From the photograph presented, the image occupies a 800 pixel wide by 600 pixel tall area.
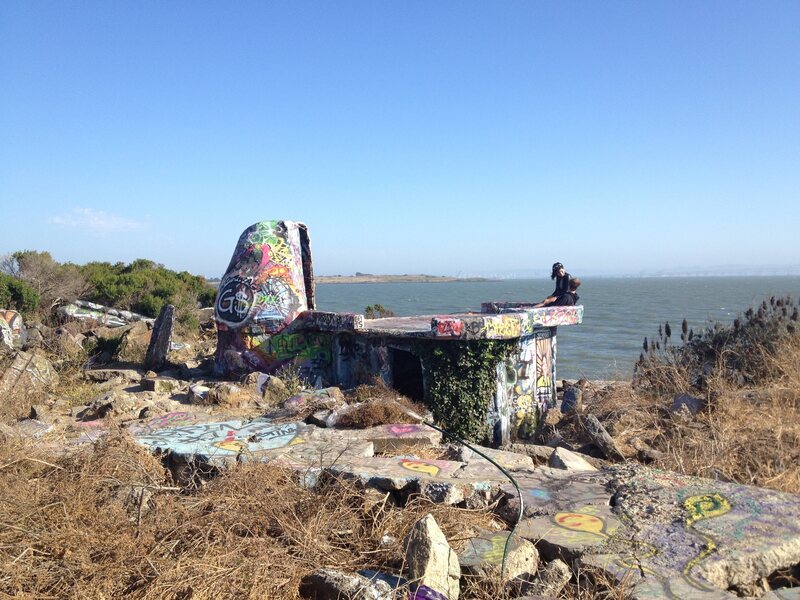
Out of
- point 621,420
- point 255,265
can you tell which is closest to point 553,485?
point 621,420

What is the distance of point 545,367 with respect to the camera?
11430mm

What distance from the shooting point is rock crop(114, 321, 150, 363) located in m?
15.0

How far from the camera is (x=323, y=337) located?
12.2 m

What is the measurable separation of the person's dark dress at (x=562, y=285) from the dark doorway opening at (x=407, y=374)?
3.37m

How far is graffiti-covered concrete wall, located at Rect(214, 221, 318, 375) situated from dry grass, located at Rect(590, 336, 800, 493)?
595 cm

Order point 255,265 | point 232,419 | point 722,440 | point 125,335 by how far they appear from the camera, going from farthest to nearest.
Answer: point 125,335 < point 255,265 < point 232,419 < point 722,440

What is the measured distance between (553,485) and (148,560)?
369 cm

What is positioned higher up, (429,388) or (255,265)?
(255,265)

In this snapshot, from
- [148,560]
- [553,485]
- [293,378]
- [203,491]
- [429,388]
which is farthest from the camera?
[293,378]

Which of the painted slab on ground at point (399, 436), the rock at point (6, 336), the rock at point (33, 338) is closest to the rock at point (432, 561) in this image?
the painted slab on ground at point (399, 436)

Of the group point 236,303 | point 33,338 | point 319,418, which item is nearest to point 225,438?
point 319,418

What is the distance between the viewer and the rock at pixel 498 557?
13.7 ft

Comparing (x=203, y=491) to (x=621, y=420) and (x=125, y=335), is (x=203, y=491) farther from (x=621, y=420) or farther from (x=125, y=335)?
(x=125, y=335)

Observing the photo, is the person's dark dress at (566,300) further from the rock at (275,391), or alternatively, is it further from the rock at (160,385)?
the rock at (160,385)
